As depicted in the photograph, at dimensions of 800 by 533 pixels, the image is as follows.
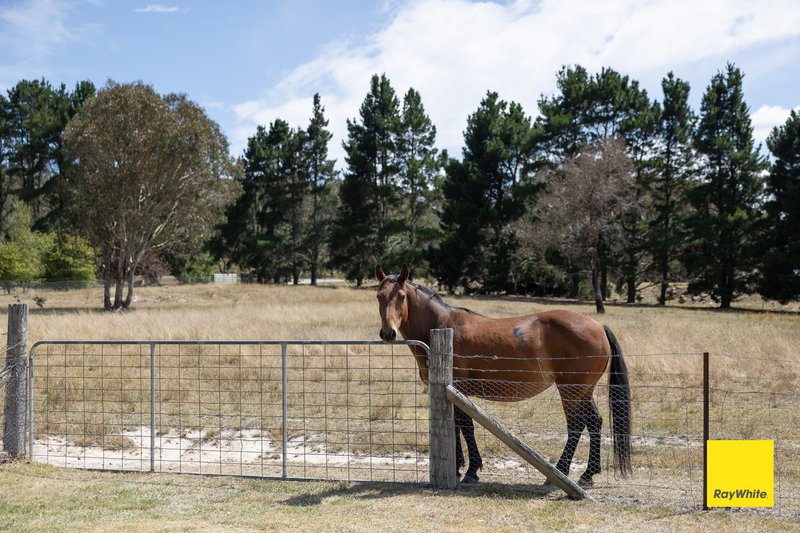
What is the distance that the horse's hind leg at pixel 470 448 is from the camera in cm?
667

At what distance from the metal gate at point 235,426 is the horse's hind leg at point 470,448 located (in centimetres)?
63

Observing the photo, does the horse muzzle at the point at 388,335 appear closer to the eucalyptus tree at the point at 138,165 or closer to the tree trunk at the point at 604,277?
the eucalyptus tree at the point at 138,165

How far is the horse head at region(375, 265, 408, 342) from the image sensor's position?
21.3 feet

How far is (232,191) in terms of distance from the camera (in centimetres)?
3984

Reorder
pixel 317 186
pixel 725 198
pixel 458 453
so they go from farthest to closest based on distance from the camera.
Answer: pixel 317 186, pixel 725 198, pixel 458 453

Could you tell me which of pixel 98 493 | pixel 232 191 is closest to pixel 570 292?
pixel 232 191

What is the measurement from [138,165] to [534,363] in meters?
33.4

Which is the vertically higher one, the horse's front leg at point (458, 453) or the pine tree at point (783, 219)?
the pine tree at point (783, 219)

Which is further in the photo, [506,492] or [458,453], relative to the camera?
[458,453]

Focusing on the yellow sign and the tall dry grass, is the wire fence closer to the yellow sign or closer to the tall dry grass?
the yellow sign

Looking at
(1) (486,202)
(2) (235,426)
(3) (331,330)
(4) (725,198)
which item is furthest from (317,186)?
(2) (235,426)

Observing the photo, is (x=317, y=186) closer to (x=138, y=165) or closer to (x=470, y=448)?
(x=138, y=165)

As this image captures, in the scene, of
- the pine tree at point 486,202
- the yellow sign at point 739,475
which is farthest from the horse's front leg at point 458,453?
the pine tree at point 486,202

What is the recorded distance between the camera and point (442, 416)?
253 inches
